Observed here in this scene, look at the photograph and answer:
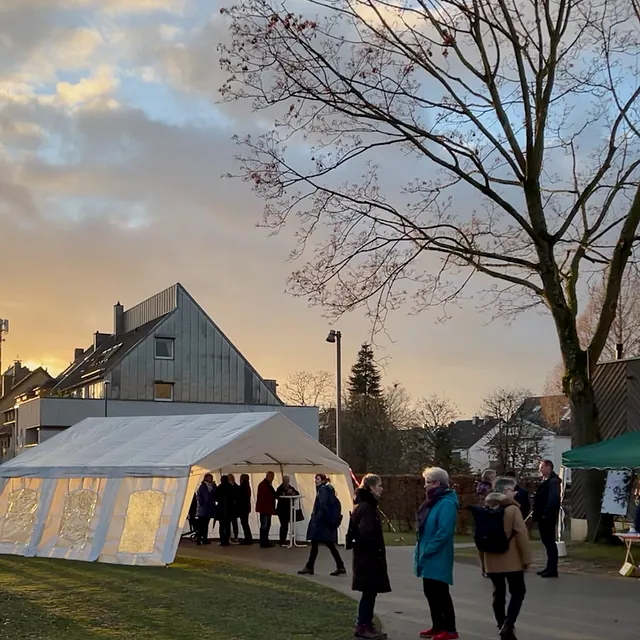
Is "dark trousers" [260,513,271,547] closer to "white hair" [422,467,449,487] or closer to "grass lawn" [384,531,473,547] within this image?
"grass lawn" [384,531,473,547]

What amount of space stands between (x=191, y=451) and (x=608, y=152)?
10.5 meters

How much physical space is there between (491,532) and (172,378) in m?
40.1

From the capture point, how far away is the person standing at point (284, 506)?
21.0 meters

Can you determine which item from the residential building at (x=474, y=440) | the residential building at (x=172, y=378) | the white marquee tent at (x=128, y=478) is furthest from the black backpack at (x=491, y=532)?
the residential building at (x=474, y=440)

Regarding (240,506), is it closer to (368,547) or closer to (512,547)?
(368,547)

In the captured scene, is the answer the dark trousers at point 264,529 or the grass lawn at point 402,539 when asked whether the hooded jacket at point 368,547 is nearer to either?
the dark trousers at point 264,529

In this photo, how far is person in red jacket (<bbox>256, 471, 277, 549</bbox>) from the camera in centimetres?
2088

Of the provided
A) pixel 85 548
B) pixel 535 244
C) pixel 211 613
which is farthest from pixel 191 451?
pixel 535 244

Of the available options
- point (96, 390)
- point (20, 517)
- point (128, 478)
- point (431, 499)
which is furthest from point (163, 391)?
point (431, 499)

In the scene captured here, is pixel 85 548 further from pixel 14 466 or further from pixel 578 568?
pixel 578 568

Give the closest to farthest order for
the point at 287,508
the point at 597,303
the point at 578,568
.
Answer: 1. the point at 578,568
2. the point at 287,508
3. the point at 597,303

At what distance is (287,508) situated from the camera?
69.4ft

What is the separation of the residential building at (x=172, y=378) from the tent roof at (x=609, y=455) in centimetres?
2935

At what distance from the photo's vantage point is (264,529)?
20.9 m
